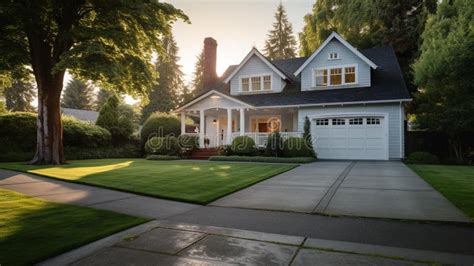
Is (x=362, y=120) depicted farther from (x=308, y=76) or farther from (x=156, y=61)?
(x=156, y=61)

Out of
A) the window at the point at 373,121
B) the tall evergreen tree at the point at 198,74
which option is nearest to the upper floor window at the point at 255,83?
the window at the point at 373,121

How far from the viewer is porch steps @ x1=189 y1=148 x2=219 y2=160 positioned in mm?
19648

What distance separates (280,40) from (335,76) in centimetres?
3255

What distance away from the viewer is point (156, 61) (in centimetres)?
5072

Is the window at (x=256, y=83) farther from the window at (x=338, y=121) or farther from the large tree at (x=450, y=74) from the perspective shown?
the large tree at (x=450, y=74)

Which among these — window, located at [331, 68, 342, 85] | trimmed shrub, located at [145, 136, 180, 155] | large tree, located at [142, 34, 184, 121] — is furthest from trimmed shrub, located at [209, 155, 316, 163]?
large tree, located at [142, 34, 184, 121]

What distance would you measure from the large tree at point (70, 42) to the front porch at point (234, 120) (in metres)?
5.45

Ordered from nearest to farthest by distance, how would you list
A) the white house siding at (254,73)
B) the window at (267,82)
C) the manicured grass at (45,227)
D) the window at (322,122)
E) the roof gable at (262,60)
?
the manicured grass at (45,227), the window at (322,122), the roof gable at (262,60), the white house siding at (254,73), the window at (267,82)

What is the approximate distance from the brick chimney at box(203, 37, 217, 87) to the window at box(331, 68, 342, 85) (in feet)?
32.0

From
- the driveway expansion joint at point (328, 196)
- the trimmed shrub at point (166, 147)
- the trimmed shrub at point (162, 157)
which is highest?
the trimmed shrub at point (166, 147)

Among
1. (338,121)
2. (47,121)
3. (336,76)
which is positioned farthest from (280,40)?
(47,121)

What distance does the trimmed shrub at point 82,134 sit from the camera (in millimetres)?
18641

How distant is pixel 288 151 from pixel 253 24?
7.19 meters

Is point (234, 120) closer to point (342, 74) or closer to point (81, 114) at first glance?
point (342, 74)
